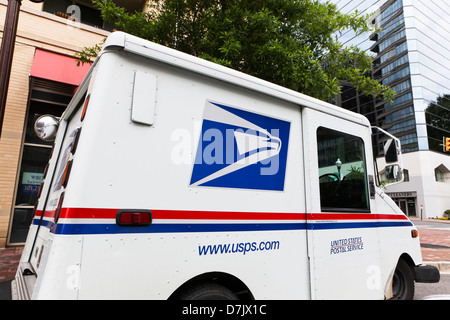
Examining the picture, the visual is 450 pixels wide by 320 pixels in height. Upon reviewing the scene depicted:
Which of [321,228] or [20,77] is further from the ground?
[20,77]

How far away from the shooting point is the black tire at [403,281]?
12.9 feet

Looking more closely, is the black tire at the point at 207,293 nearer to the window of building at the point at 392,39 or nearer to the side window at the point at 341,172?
the side window at the point at 341,172

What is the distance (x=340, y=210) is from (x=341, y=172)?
0.46 m

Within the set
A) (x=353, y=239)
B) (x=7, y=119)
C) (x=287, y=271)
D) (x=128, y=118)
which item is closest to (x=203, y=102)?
(x=128, y=118)

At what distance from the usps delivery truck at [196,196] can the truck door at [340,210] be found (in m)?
0.02

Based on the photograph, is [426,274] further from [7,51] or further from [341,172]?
[7,51]

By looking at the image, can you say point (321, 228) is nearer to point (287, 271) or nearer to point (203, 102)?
point (287, 271)

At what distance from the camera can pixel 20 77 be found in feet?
26.2

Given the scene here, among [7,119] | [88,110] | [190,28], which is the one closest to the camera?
[88,110]

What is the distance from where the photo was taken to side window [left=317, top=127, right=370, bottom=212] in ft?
10.3

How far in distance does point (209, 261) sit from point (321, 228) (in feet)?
4.25

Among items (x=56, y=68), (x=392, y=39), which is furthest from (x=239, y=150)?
(x=392, y=39)

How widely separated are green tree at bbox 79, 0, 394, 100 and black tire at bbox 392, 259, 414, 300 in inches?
145

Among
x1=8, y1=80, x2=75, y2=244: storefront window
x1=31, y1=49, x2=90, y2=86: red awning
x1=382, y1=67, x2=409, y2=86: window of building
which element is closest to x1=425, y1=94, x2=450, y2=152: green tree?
x1=382, y1=67, x2=409, y2=86: window of building
